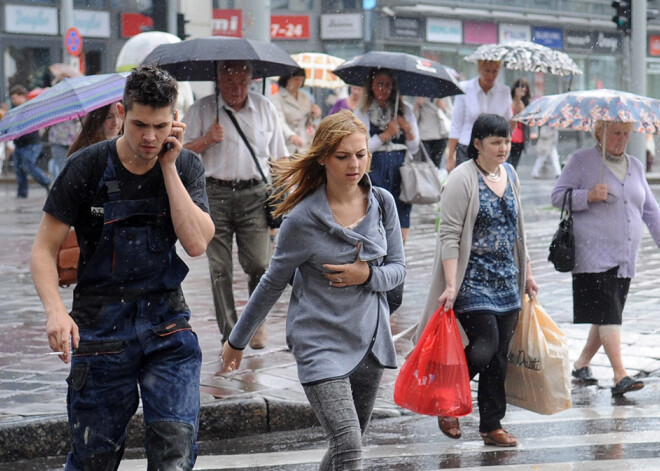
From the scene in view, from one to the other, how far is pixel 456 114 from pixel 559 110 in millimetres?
3809

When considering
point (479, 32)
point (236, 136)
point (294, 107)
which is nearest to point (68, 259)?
point (236, 136)

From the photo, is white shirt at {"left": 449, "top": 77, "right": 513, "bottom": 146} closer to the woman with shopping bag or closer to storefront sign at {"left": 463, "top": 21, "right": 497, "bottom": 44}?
the woman with shopping bag

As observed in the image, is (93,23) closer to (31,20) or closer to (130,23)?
(130,23)

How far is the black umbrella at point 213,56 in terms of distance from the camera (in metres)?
7.51

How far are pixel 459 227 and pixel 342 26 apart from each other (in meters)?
33.6

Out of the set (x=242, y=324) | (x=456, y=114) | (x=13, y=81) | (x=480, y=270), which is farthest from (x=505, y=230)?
(x=13, y=81)

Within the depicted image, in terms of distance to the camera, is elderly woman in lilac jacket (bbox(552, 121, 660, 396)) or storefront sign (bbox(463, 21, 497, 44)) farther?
storefront sign (bbox(463, 21, 497, 44))

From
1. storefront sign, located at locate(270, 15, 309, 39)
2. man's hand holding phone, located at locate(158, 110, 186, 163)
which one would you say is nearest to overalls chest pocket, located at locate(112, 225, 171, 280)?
man's hand holding phone, located at locate(158, 110, 186, 163)

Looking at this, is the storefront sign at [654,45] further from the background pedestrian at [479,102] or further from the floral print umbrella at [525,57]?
the background pedestrian at [479,102]

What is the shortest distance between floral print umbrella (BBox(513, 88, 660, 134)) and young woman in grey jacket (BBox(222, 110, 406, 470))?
2754 mm

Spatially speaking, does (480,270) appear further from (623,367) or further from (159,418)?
(159,418)

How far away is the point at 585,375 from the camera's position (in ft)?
24.2

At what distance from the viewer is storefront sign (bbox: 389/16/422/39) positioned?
3841 cm

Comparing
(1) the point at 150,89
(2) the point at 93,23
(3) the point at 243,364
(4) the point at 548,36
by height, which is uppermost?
(2) the point at 93,23
